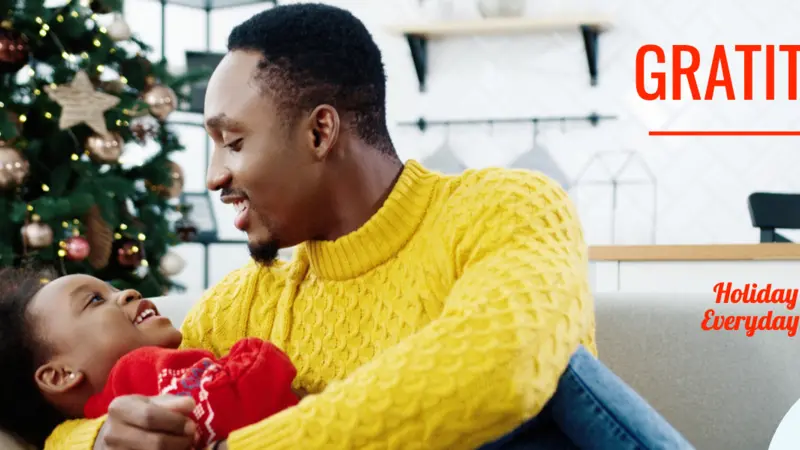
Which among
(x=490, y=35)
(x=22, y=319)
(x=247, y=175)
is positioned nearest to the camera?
(x=247, y=175)

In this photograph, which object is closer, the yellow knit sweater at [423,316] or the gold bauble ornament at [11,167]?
the yellow knit sweater at [423,316]

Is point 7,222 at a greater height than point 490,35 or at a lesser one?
lesser

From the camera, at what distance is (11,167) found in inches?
97.3

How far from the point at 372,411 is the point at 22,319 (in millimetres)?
591

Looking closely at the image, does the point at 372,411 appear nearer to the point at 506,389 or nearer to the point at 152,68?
the point at 506,389

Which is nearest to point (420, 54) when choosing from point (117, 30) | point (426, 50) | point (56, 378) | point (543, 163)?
point (426, 50)

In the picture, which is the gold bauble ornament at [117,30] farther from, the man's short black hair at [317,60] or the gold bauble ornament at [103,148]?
the man's short black hair at [317,60]

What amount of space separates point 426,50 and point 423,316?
2.92m

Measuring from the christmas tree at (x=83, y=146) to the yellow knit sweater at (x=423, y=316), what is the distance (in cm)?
145

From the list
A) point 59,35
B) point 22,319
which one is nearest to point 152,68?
point 59,35

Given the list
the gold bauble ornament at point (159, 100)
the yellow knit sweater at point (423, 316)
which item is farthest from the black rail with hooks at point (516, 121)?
the yellow knit sweater at point (423, 316)

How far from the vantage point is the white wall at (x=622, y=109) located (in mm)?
3439

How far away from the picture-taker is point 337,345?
3.72ft

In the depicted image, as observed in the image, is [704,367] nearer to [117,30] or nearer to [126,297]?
[126,297]
